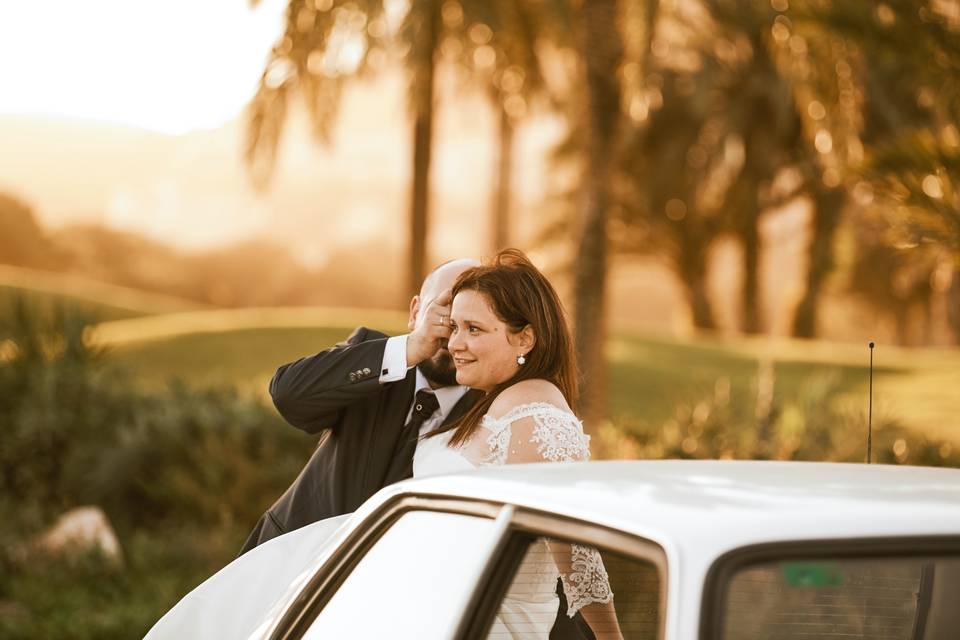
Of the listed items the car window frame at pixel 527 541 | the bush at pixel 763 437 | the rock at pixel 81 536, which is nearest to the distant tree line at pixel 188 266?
the rock at pixel 81 536

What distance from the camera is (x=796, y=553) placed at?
1834 mm

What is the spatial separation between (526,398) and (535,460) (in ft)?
0.83

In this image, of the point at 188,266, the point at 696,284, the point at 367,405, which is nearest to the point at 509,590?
the point at 367,405

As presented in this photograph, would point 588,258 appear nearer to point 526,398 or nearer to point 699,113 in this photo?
point 526,398

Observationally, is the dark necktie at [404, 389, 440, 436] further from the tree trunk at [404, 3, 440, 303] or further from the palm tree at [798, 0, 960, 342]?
the tree trunk at [404, 3, 440, 303]

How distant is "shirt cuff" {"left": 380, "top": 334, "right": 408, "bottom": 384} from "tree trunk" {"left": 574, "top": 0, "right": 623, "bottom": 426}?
786 centimetres

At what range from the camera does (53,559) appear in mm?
9016

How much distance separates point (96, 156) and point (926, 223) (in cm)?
6744

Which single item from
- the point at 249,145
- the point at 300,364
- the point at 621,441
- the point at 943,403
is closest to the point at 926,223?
the point at 621,441

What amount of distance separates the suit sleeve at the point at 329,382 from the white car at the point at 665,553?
3.02 ft

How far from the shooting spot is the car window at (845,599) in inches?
73.1

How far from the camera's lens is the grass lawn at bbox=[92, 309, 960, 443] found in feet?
66.5

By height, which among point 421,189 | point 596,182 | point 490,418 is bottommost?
point 490,418

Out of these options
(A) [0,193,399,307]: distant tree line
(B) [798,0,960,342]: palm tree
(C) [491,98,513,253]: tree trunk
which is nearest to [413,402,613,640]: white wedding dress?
(B) [798,0,960,342]: palm tree
